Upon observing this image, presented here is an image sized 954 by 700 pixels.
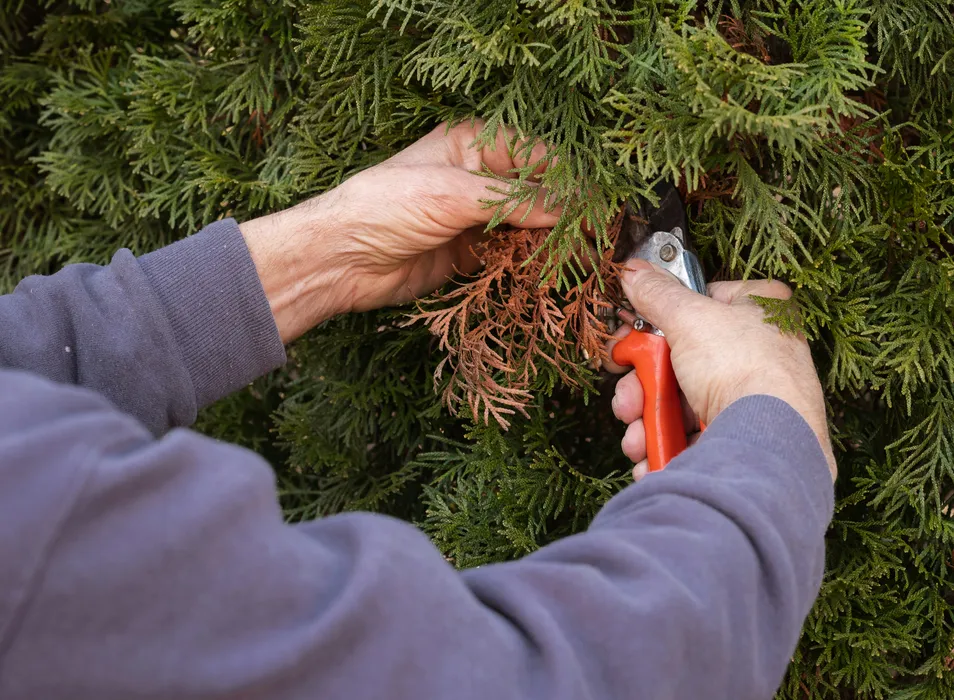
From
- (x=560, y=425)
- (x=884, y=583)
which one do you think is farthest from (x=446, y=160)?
(x=884, y=583)

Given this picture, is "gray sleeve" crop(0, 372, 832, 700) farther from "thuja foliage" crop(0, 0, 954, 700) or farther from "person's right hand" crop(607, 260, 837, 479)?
"thuja foliage" crop(0, 0, 954, 700)

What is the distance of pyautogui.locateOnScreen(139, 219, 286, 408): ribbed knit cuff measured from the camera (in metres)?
1.52

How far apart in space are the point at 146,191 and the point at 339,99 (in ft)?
2.17

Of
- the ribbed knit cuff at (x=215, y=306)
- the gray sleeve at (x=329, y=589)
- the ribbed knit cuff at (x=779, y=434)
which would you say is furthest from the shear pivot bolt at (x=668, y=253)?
the ribbed knit cuff at (x=215, y=306)

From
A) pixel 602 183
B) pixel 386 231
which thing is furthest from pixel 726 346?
pixel 386 231

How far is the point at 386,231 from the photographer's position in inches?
60.9

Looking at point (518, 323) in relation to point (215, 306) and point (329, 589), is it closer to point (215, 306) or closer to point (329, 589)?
point (215, 306)

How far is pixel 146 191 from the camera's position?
1.95 meters

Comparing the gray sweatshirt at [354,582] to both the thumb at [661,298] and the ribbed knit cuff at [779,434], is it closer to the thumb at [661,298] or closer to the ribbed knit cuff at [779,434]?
the ribbed knit cuff at [779,434]

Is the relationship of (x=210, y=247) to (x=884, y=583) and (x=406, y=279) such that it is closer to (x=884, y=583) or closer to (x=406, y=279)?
(x=406, y=279)

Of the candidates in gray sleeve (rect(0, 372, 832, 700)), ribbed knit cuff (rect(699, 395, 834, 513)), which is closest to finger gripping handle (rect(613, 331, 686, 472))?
ribbed knit cuff (rect(699, 395, 834, 513))

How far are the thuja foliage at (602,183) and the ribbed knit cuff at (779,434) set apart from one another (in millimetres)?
212

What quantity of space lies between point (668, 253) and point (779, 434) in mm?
440

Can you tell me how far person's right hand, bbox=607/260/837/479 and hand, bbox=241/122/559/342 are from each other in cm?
23
